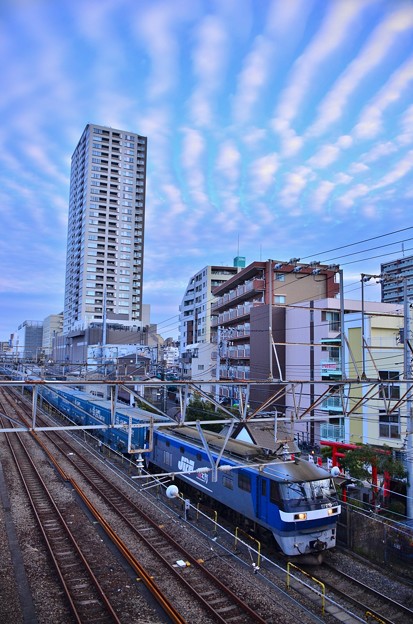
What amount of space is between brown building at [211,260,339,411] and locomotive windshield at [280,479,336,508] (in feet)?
52.2

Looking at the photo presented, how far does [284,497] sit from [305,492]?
623 mm

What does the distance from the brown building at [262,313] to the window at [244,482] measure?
15.0 metres

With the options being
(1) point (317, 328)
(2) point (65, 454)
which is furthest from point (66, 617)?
(1) point (317, 328)

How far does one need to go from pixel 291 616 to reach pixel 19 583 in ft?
20.2

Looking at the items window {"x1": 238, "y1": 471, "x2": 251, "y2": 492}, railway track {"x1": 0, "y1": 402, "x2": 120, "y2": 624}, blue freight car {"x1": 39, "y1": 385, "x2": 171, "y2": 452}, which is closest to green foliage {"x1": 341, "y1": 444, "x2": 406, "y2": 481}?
window {"x1": 238, "y1": 471, "x2": 251, "y2": 492}

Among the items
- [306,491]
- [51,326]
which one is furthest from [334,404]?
[51,326]

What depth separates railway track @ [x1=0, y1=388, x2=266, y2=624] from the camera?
8930 mm

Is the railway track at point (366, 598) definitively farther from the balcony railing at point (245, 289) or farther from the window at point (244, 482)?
the balcony railing at point (245, 289)

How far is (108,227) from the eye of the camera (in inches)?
3246

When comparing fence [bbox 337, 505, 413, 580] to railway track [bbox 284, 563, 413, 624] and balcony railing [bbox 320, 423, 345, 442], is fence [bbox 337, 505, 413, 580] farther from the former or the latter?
balcony railing [bbox 320, 423, 345, 442]

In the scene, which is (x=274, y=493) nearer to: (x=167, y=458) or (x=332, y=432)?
(x=167, y=458)

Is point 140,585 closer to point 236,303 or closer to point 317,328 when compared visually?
point 317,328

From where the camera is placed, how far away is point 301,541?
36.7 ft

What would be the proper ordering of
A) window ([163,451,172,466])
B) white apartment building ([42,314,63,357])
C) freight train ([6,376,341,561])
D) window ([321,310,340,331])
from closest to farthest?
freight train ([6,376,341,561]) < window ([163,451,172,466]) < window ([321,310,340,331]) < white apartment building ([42,314,63,357])
